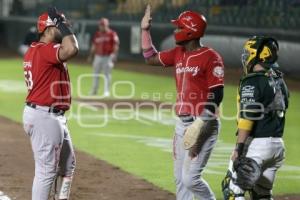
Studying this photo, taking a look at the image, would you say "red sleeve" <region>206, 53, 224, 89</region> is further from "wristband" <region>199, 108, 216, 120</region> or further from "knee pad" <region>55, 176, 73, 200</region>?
"knee pad" <region>55, 176, 73, 200</region>

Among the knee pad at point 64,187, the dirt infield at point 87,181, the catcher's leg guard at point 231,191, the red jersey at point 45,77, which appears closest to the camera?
the catcher's leg guard at point 231,191

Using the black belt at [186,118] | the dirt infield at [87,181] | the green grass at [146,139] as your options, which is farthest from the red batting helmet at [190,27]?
the green grass at [146,139]

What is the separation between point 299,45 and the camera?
24.2 meters

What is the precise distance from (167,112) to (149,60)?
31.3 feet

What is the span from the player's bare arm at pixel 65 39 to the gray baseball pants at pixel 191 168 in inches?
49.8

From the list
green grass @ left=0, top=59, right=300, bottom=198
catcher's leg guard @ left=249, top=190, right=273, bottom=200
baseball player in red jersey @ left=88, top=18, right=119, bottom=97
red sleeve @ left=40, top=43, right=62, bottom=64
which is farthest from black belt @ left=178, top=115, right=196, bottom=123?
baseball player in red jersey @ left=88, top=18, right=119, bottom=97

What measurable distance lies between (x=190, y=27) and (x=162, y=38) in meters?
25.3

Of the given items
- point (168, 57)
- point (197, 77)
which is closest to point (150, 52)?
point (168, 57)

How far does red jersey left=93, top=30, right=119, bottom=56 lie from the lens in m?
20.6

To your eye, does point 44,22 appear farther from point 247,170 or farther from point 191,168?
point 247,170

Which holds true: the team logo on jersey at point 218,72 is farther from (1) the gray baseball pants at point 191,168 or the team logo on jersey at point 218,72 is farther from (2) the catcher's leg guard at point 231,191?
(2) the catcher's leg guard at point 231,191

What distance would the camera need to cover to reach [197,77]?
704cm

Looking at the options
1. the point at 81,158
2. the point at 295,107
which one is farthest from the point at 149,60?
the point at 295,107

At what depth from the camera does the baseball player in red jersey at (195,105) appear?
694 cm
